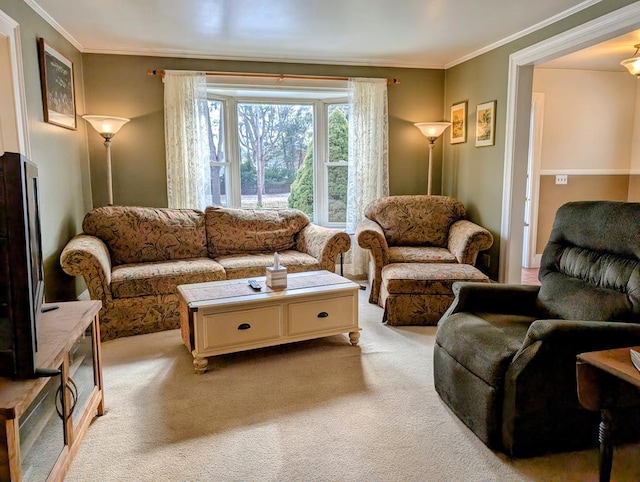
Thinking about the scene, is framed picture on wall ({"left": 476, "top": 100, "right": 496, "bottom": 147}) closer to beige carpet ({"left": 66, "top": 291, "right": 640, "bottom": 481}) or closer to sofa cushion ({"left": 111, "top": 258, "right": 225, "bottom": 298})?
beige carpet ({"left": 66, "top": 291, "right": 640, "bottom": 481})

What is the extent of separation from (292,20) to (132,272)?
232 cm

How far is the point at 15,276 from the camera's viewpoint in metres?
1.30

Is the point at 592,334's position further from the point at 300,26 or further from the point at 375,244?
the point at 300,26

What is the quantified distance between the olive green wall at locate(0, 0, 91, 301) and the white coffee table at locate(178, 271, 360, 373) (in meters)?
1.28

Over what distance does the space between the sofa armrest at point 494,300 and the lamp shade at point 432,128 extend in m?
2.68

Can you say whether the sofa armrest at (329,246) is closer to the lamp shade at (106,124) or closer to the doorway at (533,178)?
the lamp shade at (106,124)

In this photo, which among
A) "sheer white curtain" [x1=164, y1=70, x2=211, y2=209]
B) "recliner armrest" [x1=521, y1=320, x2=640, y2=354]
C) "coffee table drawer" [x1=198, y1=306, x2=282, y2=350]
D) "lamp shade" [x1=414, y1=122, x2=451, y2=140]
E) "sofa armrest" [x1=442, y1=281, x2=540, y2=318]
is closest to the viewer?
"recliner armrest" [x1=521, y1=320, x2=640, y2=354]

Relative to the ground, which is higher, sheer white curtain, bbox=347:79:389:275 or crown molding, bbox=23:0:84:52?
crown molding, bbox=23:0:84:52

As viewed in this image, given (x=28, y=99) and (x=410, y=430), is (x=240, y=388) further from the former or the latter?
(x=28, y=99)

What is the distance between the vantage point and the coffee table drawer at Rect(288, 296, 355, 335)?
114 inches

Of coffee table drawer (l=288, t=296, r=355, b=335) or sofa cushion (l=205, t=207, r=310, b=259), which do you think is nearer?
coffee table drawer (l=288, t=296, r=355, b=335)

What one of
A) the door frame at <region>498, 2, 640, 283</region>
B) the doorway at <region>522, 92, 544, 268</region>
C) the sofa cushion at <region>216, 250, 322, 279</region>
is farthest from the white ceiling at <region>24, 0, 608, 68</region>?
the sofa cushion at <region>216, 250, 322, 279</region>

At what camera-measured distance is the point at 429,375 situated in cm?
269

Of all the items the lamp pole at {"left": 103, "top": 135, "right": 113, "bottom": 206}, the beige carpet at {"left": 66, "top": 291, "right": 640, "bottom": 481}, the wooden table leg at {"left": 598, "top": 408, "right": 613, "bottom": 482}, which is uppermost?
the lamp pole at {"left": 103, "top": 135, "right": 113, "bottom": 206}
